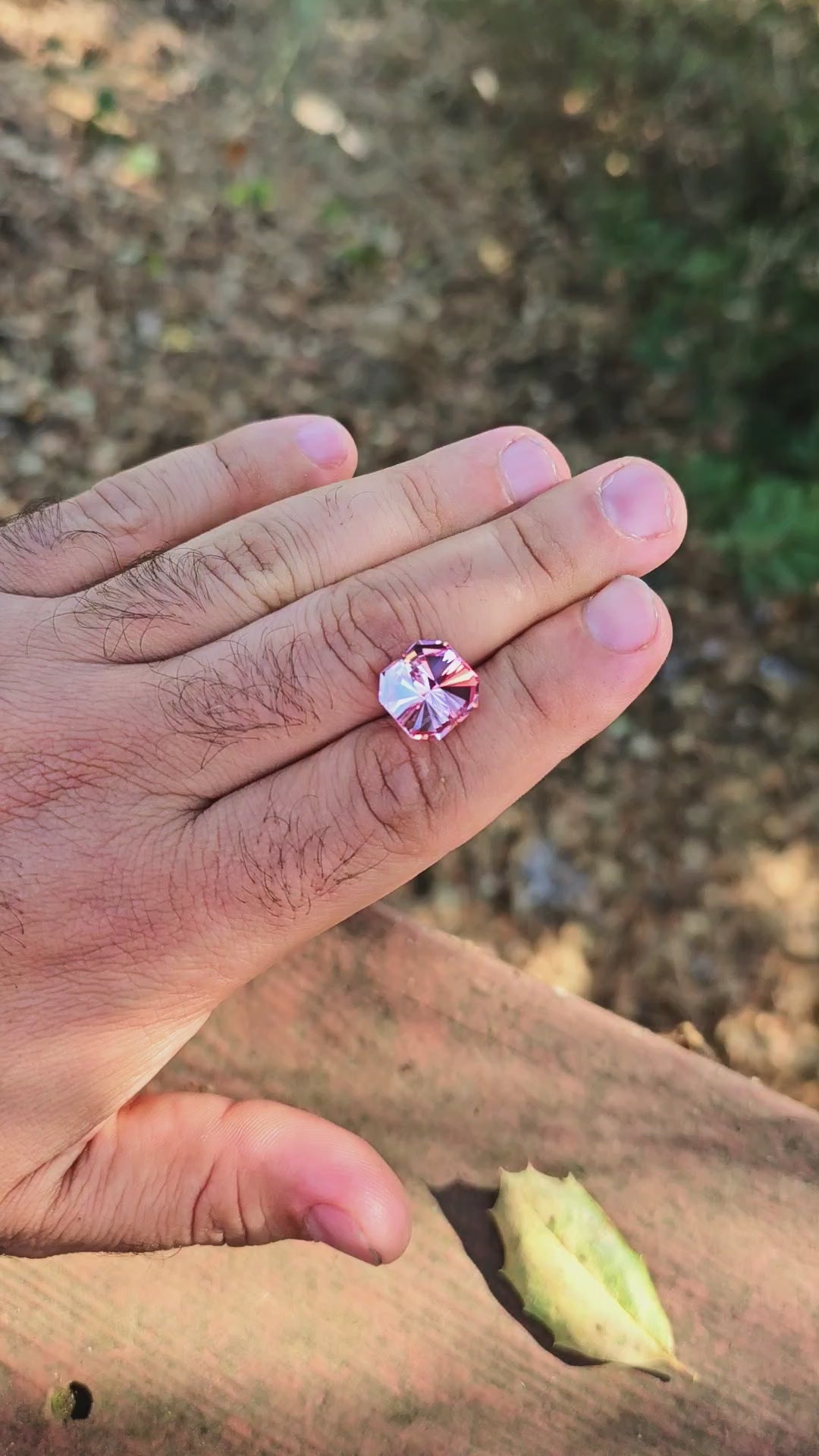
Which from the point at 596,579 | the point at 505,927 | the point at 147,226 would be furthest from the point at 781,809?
the point at 147,226

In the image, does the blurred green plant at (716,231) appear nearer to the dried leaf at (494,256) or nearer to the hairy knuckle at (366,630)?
the dried leaf at (494,256)

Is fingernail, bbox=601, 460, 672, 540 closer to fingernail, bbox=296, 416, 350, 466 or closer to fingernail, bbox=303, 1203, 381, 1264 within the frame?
fingernail, bbox=296, 416, 350, 466

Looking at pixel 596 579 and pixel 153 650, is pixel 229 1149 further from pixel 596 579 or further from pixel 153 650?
pixel 596 579

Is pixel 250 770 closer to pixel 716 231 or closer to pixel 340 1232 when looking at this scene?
pixel 340 1232

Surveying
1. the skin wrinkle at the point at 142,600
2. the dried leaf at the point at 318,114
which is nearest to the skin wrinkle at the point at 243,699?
the skin wrinkle at the point at 142,600

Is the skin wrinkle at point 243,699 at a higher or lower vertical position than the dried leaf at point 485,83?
lower

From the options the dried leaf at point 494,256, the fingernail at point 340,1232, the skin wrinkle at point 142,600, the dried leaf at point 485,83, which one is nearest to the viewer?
the fingernail at point 340,1232
